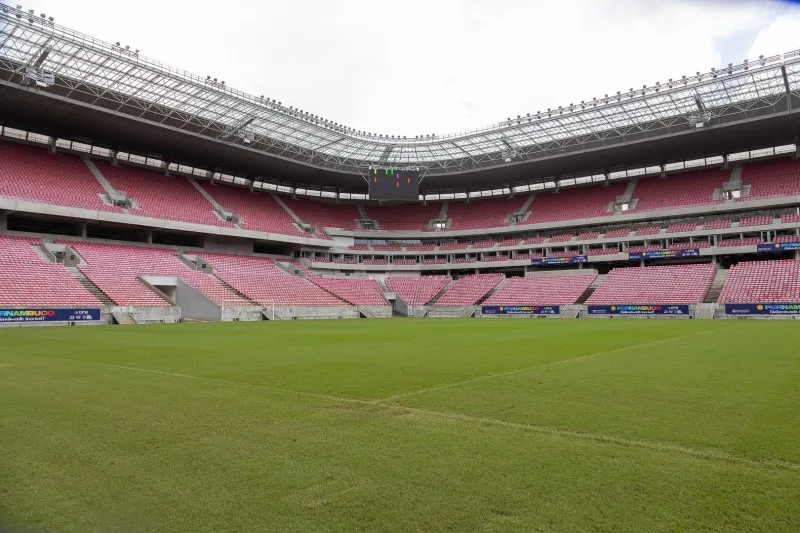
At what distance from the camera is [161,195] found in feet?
174

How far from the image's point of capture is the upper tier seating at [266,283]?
155 ft

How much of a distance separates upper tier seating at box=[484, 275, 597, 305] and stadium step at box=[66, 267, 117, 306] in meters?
34.7

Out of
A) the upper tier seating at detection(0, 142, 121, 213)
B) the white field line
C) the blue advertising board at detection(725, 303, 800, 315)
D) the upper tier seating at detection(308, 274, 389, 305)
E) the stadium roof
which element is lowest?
the white field line

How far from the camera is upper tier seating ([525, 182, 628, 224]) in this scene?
60688 millimetres

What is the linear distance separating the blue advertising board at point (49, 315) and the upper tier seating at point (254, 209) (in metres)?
24.2

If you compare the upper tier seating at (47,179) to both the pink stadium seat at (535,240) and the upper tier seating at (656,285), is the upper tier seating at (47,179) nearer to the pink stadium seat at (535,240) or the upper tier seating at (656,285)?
the pink stadium seat at (535,240)

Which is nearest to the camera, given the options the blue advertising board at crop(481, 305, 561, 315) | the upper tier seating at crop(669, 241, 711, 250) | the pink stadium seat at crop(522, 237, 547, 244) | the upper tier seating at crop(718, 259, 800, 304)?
the upper tier seating at crop(718, 259, 800, 304)

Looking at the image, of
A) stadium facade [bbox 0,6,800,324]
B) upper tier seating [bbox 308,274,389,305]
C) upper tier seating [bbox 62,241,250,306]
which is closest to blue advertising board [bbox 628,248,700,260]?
stadium facade [bbox 0,6,800,324]

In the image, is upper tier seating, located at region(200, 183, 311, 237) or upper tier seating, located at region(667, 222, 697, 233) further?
upper tier seating, located at region(200, 183, 311, 237)

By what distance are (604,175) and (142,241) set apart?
174ft

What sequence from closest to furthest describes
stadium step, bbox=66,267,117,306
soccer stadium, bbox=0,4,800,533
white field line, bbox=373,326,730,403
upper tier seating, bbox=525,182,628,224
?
1. soccer stadium, bbox=0,4,800,533
2. white field line, bbox=373,326,730,403
3. stadium step, bbox=66,267,117,306
4. upper tier seating, bbox=525,182,628,224

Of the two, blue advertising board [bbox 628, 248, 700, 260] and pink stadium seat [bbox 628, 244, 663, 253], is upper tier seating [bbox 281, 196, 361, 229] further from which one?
blue advertising board [bbox 628, 248, 700, 260]

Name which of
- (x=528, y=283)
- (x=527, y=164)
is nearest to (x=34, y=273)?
(x=528, y=283)

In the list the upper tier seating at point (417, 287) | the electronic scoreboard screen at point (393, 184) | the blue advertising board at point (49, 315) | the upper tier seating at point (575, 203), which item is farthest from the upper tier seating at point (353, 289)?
the blue advertising board at point (49, 315)
